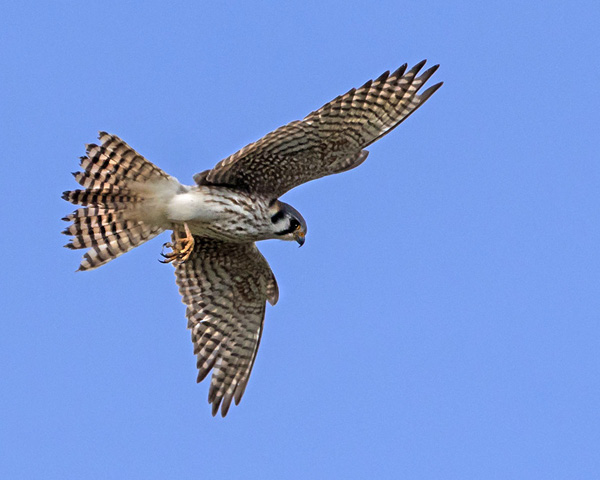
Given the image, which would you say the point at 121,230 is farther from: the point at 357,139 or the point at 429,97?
the point at 429,97

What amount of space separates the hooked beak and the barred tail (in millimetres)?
1523

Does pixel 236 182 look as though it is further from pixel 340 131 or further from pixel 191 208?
pixel 340 131

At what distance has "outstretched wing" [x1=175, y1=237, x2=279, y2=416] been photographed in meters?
14.4

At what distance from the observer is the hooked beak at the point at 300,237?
44.8 feet

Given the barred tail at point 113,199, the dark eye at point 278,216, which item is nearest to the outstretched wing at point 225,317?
the dark eye at point 278,216

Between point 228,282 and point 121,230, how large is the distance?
78.9 inches

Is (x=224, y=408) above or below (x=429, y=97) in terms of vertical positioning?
below

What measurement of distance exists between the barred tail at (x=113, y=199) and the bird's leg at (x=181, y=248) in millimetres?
357

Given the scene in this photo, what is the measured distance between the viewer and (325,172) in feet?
43.3

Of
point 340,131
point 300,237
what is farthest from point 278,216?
point 340,131

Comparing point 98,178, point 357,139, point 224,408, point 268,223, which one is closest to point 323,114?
point 357,139

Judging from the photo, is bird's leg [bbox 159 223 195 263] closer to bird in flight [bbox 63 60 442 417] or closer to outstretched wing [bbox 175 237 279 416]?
bird in flight [bbox 63 60 442 417]

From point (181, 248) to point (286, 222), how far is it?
1126mm

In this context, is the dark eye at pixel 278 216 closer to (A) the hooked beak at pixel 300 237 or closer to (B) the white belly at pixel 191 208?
(A) the hooked beak at pixel 300 237
